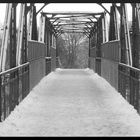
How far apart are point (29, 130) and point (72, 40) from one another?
68389 mm

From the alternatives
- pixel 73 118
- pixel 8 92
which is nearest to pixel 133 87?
pixel 73 118

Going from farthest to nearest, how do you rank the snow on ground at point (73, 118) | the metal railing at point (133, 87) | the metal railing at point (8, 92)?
the metal railing at point (133, 87), the metal railing at point (8, 92), the snow on ground at point (73, 118)

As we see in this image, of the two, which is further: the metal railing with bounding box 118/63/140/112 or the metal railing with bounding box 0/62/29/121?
the metal railing with bounding box 118/63/140/112

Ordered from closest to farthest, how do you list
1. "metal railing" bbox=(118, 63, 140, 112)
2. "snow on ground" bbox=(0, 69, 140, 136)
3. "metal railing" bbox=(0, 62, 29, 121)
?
"snow on ground" bbox=(0, 69, 140, 136) < "metal railing" bbox=(0, 62, 29, 121) < "metal railing" bbox=(118, 63, 140, 112)

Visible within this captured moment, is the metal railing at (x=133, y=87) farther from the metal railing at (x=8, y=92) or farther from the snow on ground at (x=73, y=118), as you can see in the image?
the metal railing at (x=8, y=92)

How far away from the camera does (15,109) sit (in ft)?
28.8

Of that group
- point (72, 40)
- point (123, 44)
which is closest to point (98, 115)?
point (123, 44)

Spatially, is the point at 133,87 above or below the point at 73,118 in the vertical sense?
above

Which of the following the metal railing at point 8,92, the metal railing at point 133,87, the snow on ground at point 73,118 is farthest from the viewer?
the metal railing at point 133,87

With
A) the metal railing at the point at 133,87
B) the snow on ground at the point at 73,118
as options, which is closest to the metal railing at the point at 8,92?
the snow on ground at the point at 73,118

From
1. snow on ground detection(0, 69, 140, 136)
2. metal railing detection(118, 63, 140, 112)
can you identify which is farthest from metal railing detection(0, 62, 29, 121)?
metal railing detection(118, 63, 140, 112)

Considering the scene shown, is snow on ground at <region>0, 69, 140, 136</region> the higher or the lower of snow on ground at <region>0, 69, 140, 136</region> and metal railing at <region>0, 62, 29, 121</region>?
the lower

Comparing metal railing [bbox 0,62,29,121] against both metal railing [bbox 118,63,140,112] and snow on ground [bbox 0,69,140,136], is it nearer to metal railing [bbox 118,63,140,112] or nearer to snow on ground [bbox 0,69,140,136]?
snow on ground [bbox 0,69,140,136]

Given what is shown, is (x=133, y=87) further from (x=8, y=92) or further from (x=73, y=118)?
(x=8, y=92)
